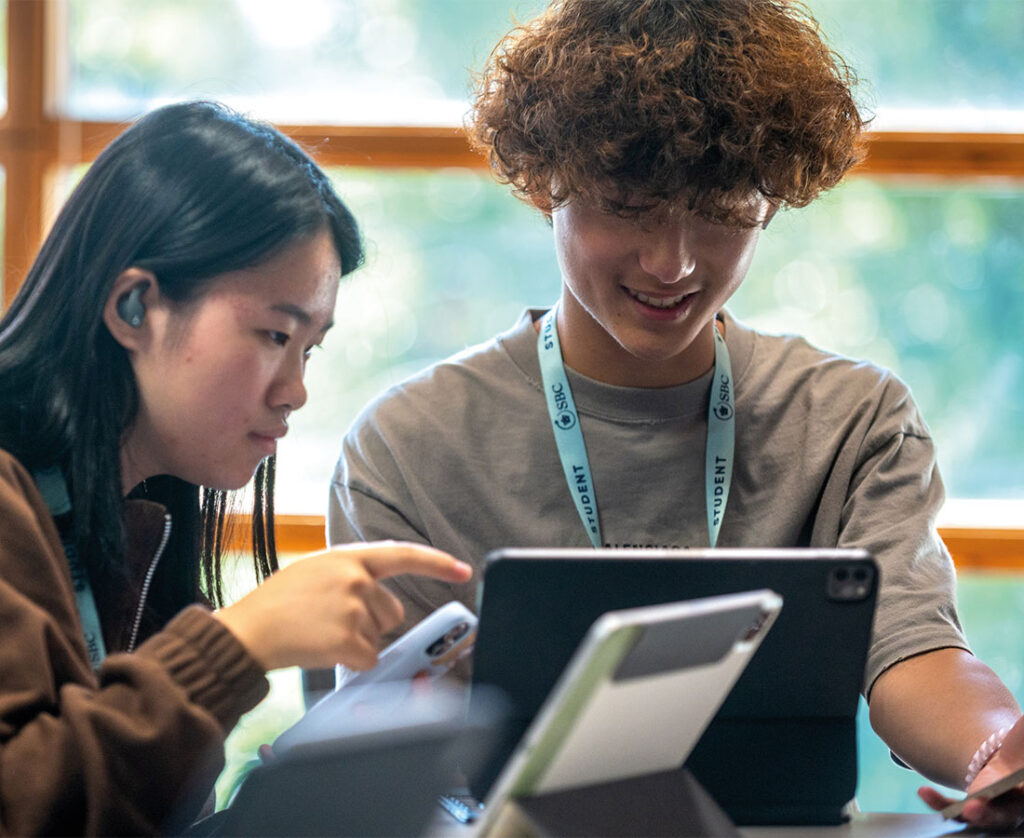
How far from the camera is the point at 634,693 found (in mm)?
632

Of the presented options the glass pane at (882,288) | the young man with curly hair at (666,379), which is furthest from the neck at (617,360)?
the glass pane at (882,288)

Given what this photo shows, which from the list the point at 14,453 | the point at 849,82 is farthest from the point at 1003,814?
the point at 849,82

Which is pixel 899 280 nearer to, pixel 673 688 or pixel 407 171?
pixel 407 171

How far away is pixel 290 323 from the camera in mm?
1127

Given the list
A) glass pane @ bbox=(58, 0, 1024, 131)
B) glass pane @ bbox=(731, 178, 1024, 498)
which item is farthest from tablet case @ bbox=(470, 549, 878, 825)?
glass pane @ bbox=(58, 0, 1024, 131)

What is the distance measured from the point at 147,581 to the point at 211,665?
0.47 metres

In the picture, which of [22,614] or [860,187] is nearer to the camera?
[22,614]

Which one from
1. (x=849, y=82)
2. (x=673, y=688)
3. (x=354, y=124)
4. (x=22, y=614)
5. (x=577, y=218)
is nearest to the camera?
(x=673, y=688)

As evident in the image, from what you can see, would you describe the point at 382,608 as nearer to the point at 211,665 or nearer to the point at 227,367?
the point at 211,665

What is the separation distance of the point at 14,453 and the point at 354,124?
173 centimetres

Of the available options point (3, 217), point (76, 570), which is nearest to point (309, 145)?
point (3, 217)

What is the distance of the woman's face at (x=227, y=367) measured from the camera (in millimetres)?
1092

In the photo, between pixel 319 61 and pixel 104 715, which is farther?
pixel 319 61

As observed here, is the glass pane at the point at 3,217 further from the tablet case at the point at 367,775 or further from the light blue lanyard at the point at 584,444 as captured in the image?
the tablet case at the point at 367,775
